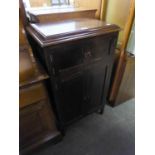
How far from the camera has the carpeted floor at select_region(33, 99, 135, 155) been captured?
131 cm

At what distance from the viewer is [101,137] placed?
55.5 inches

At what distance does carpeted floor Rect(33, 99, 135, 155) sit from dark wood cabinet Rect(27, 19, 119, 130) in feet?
0.78

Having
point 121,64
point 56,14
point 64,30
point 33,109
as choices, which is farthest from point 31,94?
point 121,64

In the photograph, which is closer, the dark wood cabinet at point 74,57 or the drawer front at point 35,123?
the dark wood cabinet at point 74,57

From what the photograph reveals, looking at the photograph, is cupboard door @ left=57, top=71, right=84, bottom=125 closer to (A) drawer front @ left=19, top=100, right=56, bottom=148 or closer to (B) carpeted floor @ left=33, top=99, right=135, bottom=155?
(A) drawer front @ left=19, top=100, right=56, bottom=148

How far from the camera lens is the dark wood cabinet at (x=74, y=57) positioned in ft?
2.74

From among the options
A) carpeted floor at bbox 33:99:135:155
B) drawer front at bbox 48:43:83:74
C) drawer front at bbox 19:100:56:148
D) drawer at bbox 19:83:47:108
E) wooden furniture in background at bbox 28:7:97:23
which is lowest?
carpeted floor at bbox 33:99:135:155

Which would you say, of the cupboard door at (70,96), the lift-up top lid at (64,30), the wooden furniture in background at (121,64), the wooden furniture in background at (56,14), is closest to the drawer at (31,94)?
the cupboard door at (70,96)

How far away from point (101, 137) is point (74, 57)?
3.09 feet

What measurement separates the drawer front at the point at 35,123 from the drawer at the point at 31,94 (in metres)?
0.06

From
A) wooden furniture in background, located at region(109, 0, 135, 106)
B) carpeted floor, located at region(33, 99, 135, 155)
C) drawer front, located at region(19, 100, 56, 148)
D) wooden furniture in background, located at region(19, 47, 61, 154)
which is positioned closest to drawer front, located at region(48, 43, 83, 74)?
wooden furniture in background, located at region(19, 47, 61, 154)

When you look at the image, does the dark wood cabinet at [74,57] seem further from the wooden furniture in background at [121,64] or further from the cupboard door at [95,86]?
the wooden furniture in background at [121,64]
